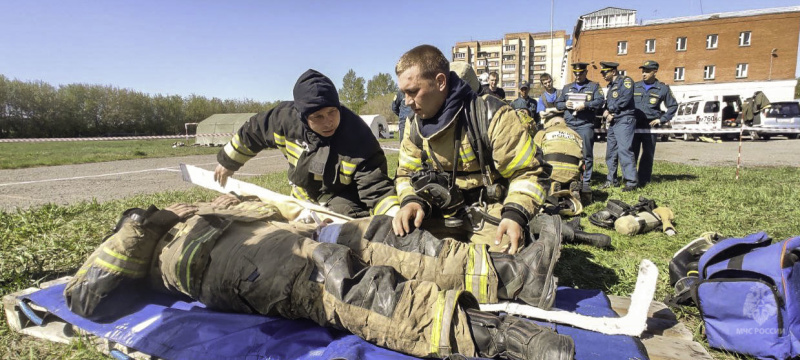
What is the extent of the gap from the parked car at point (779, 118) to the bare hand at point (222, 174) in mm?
23331

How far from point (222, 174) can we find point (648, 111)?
6956 mm

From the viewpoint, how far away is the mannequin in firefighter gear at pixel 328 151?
2.92 meters

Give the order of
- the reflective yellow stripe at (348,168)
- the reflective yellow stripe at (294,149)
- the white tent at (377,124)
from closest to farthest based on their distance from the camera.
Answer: the reflective yellow stripe at (348,168) → the reflective yellow stripe at (294,149) → the white tent at (377,124)

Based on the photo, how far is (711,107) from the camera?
18828mm

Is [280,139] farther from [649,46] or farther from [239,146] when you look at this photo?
[649,46]

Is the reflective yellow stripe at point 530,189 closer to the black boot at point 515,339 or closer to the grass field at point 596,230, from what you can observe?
the black boot at point 515,339

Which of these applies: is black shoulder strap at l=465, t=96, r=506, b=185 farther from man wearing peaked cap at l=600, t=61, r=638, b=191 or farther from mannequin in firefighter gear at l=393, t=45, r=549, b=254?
man wearing peaked cap at l=600, t=61, r=638, b=191

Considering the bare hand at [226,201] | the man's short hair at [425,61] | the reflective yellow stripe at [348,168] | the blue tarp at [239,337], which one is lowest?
the blue tarp at [239,337]

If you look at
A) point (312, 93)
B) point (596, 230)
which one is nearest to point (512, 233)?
point (312, 93)

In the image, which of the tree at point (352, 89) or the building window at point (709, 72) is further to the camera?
the tree at point (352, 89)

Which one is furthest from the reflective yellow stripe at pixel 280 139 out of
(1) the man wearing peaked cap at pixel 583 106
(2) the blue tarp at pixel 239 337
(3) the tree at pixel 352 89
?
(3) the tree at pixel 352 89

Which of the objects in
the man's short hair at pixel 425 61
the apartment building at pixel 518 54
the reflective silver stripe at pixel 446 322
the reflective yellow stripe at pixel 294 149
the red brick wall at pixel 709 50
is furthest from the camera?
the apartment building at pixel 518 54

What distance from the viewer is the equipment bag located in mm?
1883

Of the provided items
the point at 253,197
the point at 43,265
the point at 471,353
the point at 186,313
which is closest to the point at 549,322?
the point at 471,353
